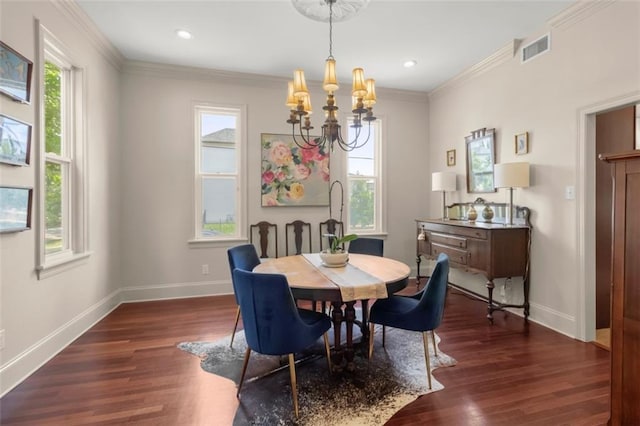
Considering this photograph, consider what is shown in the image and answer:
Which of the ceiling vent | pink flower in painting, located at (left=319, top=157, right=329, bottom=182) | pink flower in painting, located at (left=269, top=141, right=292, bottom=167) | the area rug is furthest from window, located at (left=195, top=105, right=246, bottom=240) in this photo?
the ceiling vent

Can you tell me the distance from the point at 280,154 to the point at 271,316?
2955 millimetres

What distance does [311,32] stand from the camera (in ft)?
10.5

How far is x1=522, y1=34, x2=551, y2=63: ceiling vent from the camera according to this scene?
10.3 ft

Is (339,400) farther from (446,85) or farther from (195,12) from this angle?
(446,85)

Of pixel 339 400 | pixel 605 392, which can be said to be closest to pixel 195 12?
pixel 339 400

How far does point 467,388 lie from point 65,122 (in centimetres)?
393

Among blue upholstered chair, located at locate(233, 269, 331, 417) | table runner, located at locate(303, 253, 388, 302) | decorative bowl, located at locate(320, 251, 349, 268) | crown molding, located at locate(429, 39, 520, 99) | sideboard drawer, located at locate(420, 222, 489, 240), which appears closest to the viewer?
blue upholstered chair, located at locate(233, 269, 331, 417)

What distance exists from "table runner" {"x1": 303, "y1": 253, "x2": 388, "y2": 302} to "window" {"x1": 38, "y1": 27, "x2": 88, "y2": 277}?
2.21 metres

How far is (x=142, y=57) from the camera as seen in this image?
150 inches

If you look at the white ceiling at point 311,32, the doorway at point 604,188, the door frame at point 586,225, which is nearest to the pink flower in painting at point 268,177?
the white ceiling at point 311,32

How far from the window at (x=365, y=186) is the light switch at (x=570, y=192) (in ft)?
7.72

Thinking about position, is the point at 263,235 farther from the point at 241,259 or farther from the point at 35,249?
the point at 35,249

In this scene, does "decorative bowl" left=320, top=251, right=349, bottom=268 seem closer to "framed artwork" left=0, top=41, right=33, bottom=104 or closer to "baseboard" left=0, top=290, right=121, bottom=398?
"baseboard" left=0, top=290, right=121, bottom=398

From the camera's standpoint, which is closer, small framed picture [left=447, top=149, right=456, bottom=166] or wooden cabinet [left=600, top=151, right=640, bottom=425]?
wooden cabinet [left=600, top=151, right=640, bottom=425]
